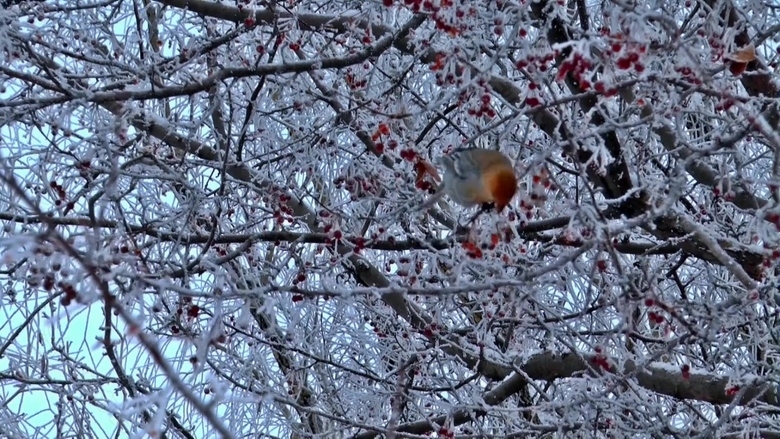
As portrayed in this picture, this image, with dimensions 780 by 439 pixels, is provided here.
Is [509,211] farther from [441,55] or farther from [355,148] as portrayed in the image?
[355,148]

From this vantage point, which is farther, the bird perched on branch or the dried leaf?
the bird perched on branch

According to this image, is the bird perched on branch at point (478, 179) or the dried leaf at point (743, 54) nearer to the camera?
the dried leaf at point (743, 54)

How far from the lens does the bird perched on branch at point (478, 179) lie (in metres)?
3.36

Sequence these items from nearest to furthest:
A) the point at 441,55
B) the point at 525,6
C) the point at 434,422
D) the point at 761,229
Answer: the point at 761,229
the point at 525,6
the point at 441,55
the point at 434,422

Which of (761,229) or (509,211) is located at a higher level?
(509,211)

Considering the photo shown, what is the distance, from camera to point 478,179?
350cm

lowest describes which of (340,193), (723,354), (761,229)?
(761,229)

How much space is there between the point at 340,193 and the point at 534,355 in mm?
2087

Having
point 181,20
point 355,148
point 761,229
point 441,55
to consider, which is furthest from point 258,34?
point 761,229

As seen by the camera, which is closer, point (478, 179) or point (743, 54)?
point (743, 54)

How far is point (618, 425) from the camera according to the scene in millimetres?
4414

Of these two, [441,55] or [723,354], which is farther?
[723,354]

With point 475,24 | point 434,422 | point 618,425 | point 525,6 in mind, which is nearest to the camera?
point 525,6

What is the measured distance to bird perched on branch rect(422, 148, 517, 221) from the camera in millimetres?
3355
